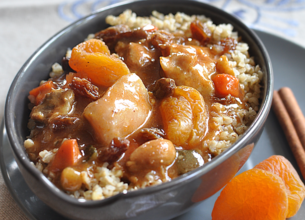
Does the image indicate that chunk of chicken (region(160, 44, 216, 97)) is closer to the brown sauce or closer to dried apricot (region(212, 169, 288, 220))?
the brown sauce

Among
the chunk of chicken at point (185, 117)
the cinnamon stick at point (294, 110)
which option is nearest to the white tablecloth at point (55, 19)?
the cinnamon stick at point (294, 110)

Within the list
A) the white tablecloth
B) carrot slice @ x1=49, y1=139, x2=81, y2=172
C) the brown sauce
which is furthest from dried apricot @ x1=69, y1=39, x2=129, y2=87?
the white tablecloth

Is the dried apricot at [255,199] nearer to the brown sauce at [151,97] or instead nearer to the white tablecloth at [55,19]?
the brown sauce at [151,97]

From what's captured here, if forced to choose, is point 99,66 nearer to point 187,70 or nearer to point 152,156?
point 187,70

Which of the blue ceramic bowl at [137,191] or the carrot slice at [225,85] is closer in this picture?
the blue ceramic bowl at [137,191]

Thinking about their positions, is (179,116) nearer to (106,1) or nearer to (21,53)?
(21,53)

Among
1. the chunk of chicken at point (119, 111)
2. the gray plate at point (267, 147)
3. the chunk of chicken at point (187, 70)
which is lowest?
the gray plate at point (267, 147)

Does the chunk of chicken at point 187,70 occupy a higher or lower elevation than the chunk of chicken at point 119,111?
higher
